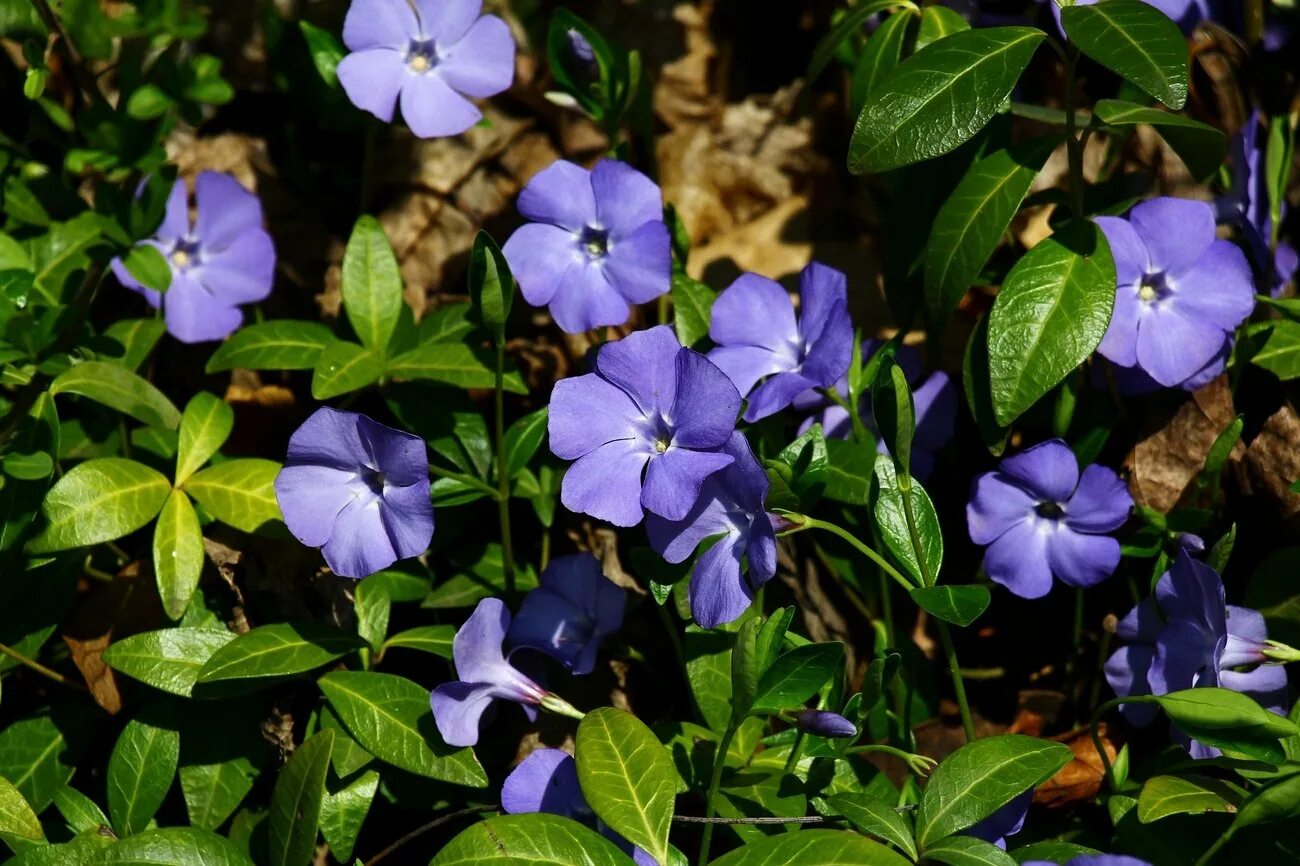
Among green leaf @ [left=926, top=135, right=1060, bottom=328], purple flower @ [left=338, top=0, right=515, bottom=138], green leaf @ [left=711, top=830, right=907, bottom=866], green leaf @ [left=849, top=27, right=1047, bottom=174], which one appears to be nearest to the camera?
green leaf @ [left=711, top=830, right=907, bottom=866]

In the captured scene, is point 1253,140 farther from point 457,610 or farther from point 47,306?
point 47,306

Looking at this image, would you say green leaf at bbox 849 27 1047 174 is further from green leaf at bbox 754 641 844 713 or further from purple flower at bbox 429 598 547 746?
purple flower at bbox 429 598 547 746

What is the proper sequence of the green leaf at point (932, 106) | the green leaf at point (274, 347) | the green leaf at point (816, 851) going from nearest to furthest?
the green leaf at point (816, 851), the green leaf at point (932, 106), the green leaf at point (274, 347)

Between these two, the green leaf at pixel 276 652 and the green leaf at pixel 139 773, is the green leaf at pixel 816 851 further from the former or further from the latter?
the green leaf at pixel 139 773

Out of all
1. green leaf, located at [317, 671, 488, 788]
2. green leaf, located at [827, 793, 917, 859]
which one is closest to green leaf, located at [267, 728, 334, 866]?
green leaf, located at [317, 671, 488, 788]

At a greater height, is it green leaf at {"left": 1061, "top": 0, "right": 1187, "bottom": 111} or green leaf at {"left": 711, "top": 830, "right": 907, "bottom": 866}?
green leaf at {"left": 1061, "top": 0, "right": 1187, "bottom": 111}

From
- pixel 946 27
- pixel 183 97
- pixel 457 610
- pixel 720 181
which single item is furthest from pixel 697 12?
pixel 457 610

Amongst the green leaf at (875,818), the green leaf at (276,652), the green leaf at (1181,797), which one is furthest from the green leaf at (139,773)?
the green leaf at (1181,797)
